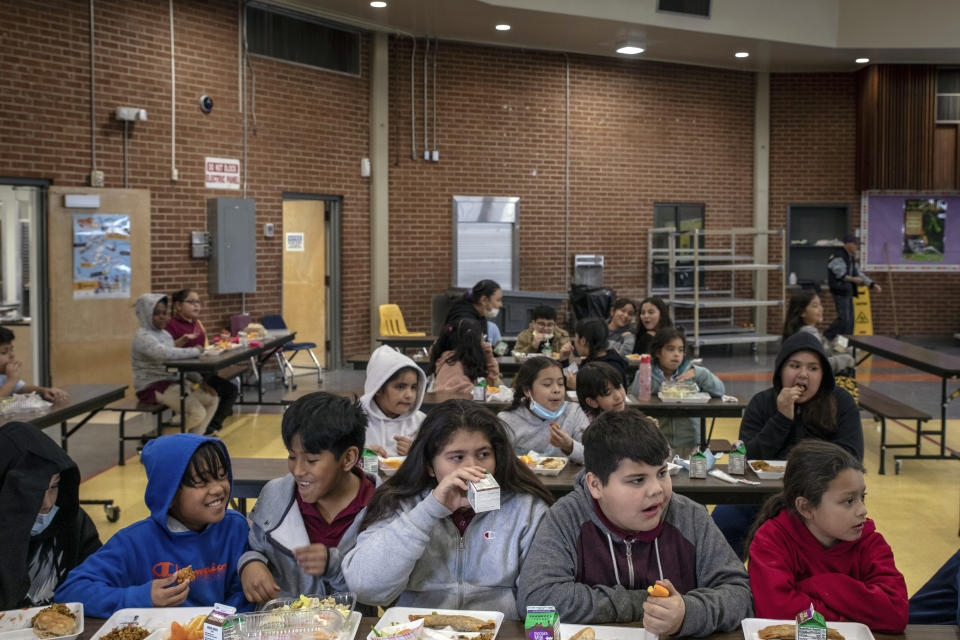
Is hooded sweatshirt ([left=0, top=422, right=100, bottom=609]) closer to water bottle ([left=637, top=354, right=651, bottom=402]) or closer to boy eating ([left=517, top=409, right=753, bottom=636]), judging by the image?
boy eating ([left=517, top=409, right=753, bottom=636])

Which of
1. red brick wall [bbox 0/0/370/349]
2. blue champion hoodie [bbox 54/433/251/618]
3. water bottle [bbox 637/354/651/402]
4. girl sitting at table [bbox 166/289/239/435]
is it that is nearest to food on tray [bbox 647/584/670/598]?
blue champion hoodie [bbox 54/433/251/618]

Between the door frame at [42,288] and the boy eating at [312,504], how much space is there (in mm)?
7286

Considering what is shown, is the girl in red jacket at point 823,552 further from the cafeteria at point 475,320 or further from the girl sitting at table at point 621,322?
the girl sitting at table at point 621,322

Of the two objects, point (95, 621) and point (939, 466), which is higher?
point (95, 621)

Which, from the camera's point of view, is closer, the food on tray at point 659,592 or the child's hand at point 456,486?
the food on tray at point 659,592

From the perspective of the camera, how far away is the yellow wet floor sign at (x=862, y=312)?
601 inches

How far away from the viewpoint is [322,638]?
2.54 metres

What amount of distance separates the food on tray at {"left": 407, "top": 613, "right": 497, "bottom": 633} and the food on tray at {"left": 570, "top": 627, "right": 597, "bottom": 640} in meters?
0.24

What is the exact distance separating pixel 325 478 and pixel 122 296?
761cm

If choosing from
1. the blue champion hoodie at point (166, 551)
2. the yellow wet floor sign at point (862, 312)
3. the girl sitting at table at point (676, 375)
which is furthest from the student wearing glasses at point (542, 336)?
the yellow wet floor sign at point (862, 312)

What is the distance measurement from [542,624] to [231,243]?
9.40 meters

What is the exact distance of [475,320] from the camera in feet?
28.8

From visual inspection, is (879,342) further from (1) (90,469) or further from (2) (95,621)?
(2) (95,621)

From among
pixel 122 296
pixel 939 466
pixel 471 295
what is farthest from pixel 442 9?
pixel 939 466
